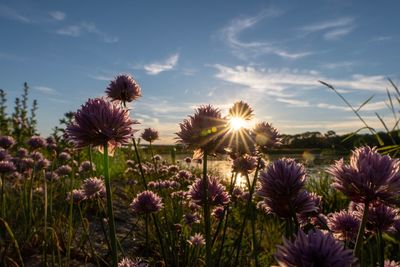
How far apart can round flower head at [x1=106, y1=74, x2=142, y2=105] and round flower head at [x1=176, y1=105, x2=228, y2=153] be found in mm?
1201

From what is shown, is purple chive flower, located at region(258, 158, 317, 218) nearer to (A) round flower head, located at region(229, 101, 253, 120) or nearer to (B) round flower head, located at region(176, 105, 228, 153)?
(B) round flower head, located at region(176, 105, 228, 153)

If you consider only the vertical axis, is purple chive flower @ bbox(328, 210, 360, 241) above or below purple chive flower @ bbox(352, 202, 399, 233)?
below

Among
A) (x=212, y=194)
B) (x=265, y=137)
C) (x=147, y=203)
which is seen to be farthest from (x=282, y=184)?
(x=147, y=203)

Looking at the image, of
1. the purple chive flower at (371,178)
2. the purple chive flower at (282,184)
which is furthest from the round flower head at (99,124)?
the purple chive flower at (371,178)

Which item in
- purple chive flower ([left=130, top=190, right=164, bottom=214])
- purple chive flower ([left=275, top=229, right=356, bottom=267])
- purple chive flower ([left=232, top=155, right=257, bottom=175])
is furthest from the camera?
purple chive flower ([left=232, top=155, right=257, bottom=175])

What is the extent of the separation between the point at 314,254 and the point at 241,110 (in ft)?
6.95

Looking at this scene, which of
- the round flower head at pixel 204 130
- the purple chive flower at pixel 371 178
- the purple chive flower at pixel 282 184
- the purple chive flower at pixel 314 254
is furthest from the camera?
the round flower head at pixel 204 130

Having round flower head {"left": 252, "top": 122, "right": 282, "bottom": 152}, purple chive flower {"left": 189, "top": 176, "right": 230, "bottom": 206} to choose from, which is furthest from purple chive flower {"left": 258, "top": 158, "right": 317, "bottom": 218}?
round flower head {"left": 252, "top": 122, "right": 282, "bottom": 152}

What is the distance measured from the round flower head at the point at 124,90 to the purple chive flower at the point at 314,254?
2.59m

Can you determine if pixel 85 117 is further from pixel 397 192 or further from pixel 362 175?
pixel 397 192

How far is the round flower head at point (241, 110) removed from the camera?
3.06 metres

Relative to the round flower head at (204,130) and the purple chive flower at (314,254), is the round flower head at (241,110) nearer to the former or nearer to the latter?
the round flower head at (204,130)

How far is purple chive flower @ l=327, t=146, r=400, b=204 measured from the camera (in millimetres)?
1444

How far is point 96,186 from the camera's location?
3232 millimetres
